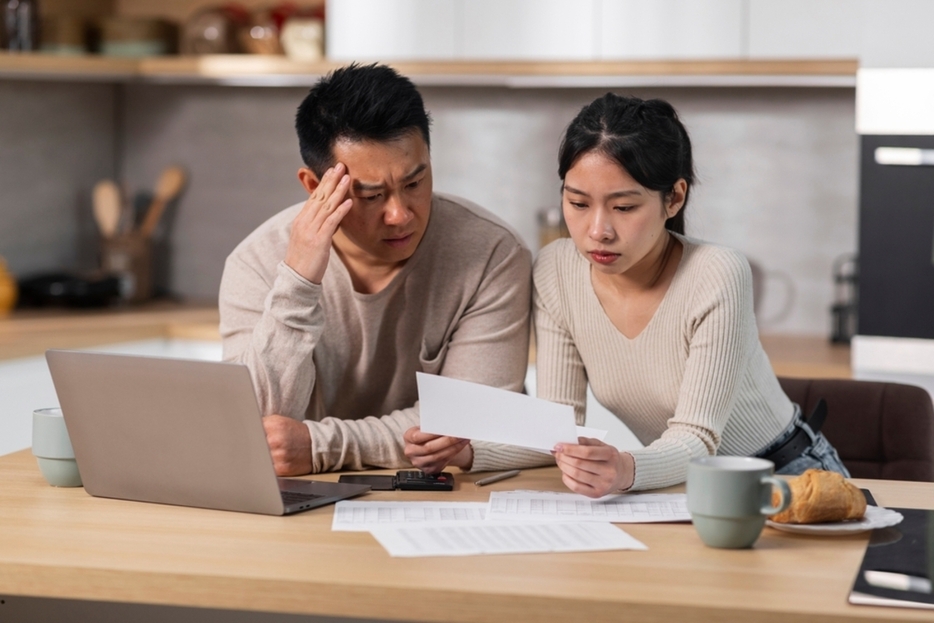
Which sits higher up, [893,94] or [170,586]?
[893,94]

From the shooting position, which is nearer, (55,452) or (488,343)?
(55,452)

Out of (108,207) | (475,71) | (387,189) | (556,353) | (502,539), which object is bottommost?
(502,539)

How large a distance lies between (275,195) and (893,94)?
2.06 meters

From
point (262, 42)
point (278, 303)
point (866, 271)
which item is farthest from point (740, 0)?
point (278, 303)

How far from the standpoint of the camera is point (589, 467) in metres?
1.40

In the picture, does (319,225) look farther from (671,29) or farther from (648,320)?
(671,29)

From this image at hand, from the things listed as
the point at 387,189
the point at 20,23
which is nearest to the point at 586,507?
the point at 387,189

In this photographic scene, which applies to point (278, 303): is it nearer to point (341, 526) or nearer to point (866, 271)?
point (341, 526)

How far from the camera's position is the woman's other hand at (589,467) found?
140 centimetres

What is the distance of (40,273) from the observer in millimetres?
3723

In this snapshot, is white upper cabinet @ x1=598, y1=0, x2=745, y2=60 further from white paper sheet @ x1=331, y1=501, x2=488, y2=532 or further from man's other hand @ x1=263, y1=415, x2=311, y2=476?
white paper sheet @ x1=331, y1=501, x2=488, y2=532

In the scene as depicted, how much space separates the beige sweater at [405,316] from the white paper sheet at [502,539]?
0.47 m

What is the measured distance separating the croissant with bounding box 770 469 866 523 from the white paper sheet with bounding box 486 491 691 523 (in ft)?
0.40

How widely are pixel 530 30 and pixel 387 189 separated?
1.62 meters
